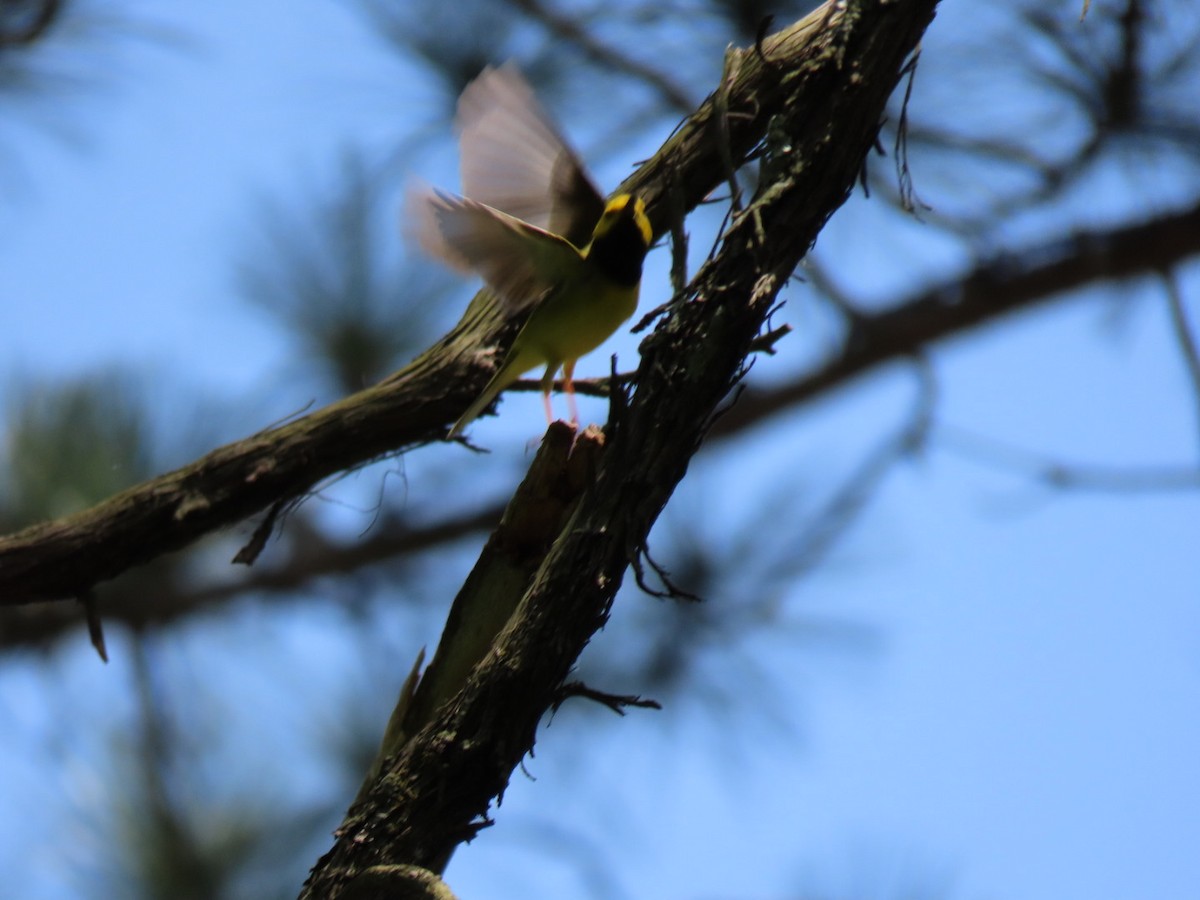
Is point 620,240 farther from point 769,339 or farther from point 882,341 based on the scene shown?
point 882,341

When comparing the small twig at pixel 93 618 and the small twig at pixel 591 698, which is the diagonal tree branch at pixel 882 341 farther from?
the small twig at pixel 591 698

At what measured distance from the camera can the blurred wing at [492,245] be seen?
1.53 meters

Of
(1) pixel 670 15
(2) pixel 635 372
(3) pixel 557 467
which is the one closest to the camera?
(2) pixel 635 372

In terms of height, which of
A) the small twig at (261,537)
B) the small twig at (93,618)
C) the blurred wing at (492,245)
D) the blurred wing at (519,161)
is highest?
the blurred wing at (519,161)

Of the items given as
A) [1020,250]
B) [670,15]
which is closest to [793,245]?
[1020,250]

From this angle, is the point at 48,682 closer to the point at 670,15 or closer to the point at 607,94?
the point at 607,94

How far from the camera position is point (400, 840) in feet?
4.19

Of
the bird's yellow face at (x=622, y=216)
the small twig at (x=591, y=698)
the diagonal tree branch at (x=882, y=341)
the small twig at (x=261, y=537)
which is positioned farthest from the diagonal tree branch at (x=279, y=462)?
the diagonal tree branch at (x=882, y=341)

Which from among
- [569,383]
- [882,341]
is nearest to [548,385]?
[569,383]

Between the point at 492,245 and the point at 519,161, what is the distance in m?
0.12

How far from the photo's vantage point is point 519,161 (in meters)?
1.63

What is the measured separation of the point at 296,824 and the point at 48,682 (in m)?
1.04

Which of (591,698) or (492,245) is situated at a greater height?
(492,245)

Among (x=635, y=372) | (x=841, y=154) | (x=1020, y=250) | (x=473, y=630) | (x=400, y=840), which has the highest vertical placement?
(x=1020, y=250)
